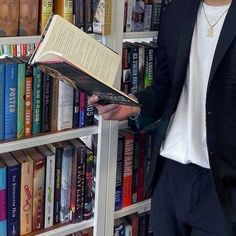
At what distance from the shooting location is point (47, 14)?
3.72 feet

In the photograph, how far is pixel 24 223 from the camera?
1.27m

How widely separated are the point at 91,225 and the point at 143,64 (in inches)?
21.5

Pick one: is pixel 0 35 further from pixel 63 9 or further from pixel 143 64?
pixel 143 64

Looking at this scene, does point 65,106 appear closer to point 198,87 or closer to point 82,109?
point 82,109

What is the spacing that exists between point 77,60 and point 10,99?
0.82ft

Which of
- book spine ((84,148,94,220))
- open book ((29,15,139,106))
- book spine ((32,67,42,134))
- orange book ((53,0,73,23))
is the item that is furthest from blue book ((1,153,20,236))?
orange book ((53,0,73,23))

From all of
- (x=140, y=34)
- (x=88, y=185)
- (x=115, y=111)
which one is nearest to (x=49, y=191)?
(x=88, y=185)

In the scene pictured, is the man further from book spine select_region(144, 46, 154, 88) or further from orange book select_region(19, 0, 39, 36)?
orange book select_region(19, 0, 39, 36)

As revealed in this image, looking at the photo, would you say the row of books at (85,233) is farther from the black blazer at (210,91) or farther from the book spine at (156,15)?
the book spine at (156,15)

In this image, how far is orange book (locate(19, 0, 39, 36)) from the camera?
1099 mm

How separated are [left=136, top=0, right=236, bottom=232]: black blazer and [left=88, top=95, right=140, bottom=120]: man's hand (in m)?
0.05

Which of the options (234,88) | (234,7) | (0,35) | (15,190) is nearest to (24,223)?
(15,190)

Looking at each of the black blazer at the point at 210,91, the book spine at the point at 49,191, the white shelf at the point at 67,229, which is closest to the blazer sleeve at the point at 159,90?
the black blazer at the point at 210,91

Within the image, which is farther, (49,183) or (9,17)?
(49,183)
